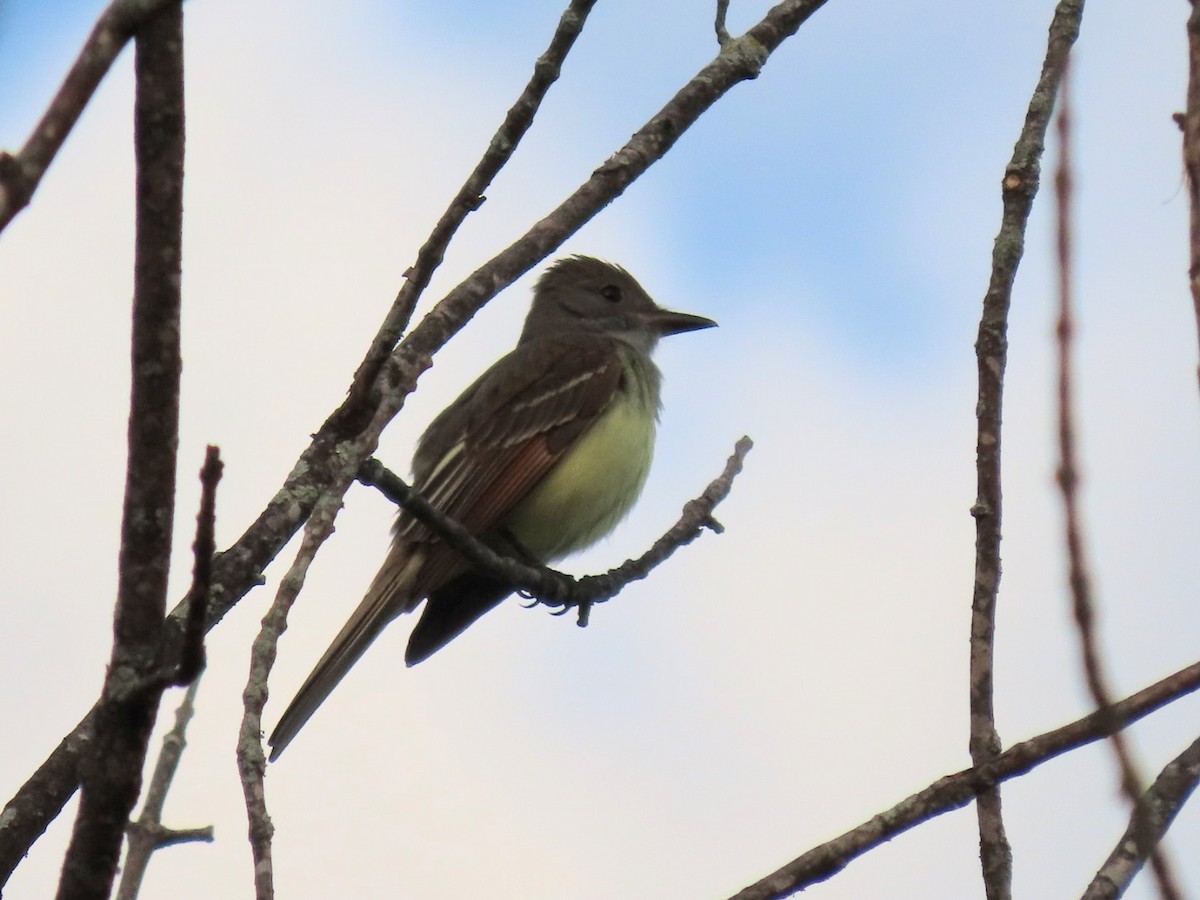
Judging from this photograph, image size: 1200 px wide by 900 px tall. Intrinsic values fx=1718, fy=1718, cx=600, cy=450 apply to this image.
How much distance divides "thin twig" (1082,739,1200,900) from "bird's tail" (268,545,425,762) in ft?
13.8

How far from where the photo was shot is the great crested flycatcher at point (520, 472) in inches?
311

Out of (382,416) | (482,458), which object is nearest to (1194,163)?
(382,416)

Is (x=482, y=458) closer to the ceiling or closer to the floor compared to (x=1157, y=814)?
closer to the ceiling

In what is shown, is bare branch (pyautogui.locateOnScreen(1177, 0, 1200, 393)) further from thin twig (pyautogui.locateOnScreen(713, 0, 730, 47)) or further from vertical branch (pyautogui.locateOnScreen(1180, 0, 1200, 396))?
thin twig (pyautogui.locateOnScreen(713, 0, 730, 47))

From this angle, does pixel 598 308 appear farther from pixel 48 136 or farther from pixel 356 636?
pixel 48 136

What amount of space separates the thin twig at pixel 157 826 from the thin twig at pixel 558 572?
2.68ft

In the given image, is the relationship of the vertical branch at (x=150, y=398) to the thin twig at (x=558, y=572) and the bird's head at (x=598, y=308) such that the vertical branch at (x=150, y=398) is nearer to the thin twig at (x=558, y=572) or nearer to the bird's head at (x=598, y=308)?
the thin twig at (x=558, y=572)

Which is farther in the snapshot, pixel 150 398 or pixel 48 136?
pixel 150 398

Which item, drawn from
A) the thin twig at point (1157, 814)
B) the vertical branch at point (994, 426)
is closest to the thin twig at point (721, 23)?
the vertical branch at point (994, 426)

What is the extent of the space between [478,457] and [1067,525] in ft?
21.4

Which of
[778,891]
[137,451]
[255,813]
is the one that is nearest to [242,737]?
[255,813]

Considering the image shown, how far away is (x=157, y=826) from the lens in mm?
4621

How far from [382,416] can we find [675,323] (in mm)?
6608

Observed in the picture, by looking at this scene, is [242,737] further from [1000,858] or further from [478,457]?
[478,457]
